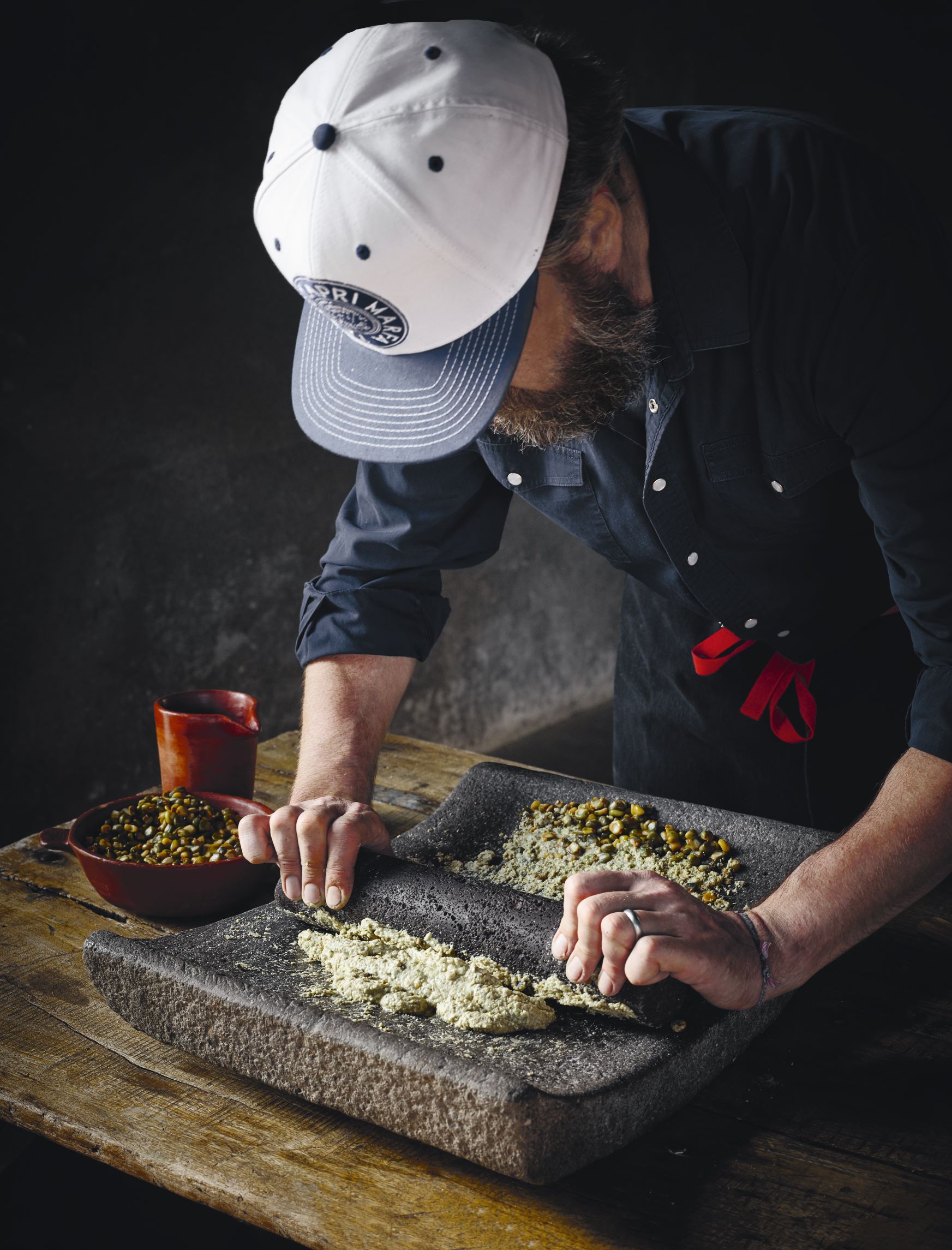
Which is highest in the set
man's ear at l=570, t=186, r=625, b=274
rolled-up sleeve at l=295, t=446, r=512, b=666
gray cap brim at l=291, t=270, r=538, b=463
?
man's ear at l=570, t=186, r=625, b=274

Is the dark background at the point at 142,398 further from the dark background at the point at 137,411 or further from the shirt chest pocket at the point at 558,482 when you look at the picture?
the shirt chest pocket at the point at 558,482

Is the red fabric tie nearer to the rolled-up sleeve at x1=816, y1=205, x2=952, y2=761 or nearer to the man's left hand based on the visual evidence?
the rolled-up sleeve at x1=816, y1=205, x2=952, y2=761

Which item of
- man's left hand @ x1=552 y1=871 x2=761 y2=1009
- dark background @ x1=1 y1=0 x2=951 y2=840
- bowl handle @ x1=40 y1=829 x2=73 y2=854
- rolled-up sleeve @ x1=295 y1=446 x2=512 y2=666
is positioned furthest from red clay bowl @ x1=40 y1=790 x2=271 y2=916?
dark background @ x1=1 y1=0 x2=951 y2=840

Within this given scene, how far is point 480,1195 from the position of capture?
3.33 ft

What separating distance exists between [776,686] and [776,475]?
0.44 meters

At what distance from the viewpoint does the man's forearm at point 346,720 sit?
5.23 feet

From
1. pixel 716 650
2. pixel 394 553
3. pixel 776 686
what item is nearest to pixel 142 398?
pixel 394 553

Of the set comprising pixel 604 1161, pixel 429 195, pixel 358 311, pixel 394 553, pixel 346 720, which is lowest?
pixel 604 1161

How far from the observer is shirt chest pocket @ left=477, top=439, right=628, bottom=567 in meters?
1.64

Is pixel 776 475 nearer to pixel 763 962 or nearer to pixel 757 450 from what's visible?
pixel 757 450

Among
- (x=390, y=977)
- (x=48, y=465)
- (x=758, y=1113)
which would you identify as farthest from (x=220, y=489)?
(x=758, y=1113)

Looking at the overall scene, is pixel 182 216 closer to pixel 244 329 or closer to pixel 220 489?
pixel 244 329

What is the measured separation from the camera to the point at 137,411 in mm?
3033

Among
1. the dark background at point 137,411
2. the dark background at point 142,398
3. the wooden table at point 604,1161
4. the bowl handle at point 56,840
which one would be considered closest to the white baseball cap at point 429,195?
the wooden table at point 604,1161
